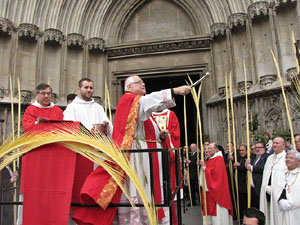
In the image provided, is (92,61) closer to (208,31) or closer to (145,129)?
(208,31)

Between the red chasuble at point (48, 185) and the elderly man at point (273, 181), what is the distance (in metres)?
3.27

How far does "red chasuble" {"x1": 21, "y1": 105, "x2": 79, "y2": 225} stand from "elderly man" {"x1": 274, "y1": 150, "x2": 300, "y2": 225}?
122 inches

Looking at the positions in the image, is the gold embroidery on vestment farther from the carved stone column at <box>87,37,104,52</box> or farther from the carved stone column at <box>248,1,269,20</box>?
the carved stone column at <box>87,37,104,52</box>

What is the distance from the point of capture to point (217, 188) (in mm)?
5180

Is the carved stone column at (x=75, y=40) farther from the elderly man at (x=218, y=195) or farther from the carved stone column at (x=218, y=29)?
the elderly man at (x=218, y=195)

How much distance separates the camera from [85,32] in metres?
11.2

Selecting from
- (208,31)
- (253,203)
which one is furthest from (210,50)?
(253,203)

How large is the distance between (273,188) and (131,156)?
273 centimetres

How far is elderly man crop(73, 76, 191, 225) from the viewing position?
2.21 m

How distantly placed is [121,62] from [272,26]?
6.13 meters

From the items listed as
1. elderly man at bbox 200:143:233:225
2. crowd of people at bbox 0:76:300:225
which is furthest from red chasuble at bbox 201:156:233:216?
crowd of people at bbox 0:76:300:225

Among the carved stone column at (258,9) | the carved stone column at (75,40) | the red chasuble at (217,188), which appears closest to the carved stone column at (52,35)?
the carved stone column at (75,40)

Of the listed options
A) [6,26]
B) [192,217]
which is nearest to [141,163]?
[192,217]

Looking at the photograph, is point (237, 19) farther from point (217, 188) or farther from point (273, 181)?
point (273, 181)
